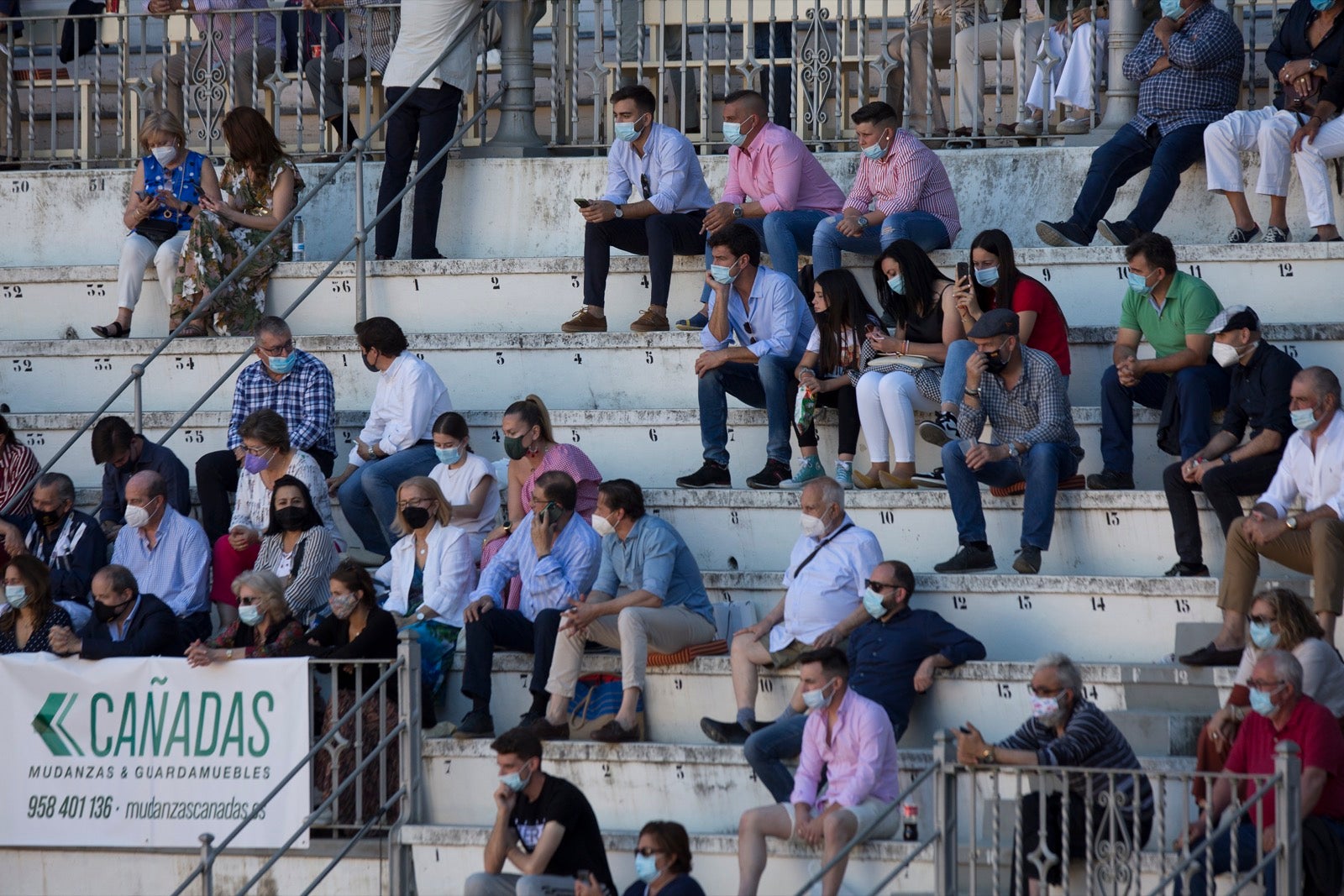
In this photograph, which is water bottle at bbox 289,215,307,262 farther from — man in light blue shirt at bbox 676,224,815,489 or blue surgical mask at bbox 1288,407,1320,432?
blue surgical mask at bbox 1288,407,1320,432

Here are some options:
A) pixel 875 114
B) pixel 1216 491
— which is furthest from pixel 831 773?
pixel 875 114

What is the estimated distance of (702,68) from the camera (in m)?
12.8

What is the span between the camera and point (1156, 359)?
32.1 ft

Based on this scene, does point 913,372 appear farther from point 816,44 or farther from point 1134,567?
point 816,44

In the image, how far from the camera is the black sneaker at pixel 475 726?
9.41 metres

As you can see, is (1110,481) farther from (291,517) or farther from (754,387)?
(291,517)

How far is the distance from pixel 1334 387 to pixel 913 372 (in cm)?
209

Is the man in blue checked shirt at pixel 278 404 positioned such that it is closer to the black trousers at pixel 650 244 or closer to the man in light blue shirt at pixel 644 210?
the man in light blue shirt at pixel 644 210

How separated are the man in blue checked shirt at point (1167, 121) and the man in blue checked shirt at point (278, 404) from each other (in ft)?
12.9

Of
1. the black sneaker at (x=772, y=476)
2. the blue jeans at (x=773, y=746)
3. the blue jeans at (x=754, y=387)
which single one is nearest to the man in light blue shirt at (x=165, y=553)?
the blue jeans at (x=754, y=387)

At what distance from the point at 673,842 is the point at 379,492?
3.28 meters

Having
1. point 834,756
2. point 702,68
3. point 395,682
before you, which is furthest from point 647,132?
point 834,756

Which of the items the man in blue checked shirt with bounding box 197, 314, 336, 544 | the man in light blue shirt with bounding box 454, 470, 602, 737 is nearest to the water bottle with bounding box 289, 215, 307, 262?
the man in blue checked shirt with bounding box 197, 314, 336, 544

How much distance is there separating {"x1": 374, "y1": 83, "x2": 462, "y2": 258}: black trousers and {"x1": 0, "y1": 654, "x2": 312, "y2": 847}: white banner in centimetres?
388
